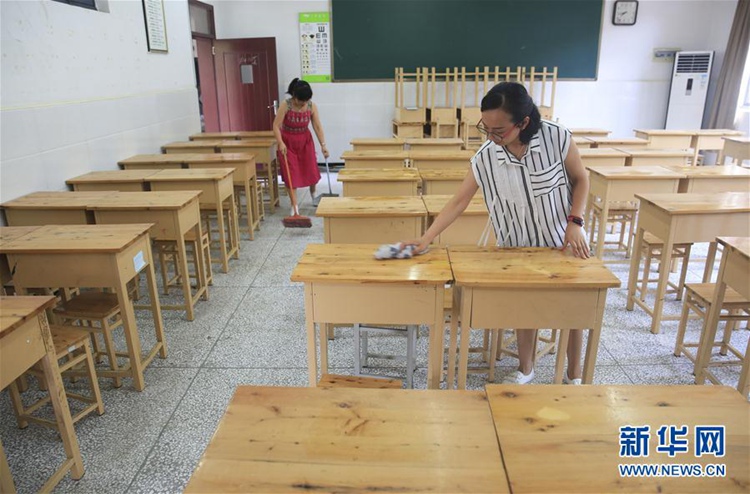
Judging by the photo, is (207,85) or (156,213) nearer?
(156,213)

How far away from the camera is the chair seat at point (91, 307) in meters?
2.46

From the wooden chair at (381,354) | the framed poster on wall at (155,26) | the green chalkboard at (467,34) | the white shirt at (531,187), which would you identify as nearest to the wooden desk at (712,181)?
the white shirt at (531,187)

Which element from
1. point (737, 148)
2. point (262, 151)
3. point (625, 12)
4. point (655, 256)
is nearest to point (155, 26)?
point (262, 151)

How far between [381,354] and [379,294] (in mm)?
1094

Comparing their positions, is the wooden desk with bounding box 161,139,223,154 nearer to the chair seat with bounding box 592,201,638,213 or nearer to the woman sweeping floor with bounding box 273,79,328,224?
the woman sweeping floor with bounding box 273,79,328,224

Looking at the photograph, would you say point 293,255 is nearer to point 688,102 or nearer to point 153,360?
point 153,360

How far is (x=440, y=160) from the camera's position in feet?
16.0

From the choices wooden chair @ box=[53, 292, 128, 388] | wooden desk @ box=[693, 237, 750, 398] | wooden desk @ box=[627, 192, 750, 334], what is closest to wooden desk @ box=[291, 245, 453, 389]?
wooden chair @ box=[53, 292, 128, 388]

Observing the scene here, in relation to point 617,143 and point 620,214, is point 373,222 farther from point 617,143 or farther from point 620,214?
point 617,143

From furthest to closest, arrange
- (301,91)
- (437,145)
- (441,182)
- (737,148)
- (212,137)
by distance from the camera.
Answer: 1. (212,137)
2. (437,145)
3. (737,148)
4. (301,91)
5. (441,182)

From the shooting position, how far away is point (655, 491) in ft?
2.92

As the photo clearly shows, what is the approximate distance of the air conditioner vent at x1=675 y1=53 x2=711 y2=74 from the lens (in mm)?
7828

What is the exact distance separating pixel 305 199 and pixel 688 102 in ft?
21.3

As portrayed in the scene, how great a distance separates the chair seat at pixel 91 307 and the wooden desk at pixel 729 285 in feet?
9.67
